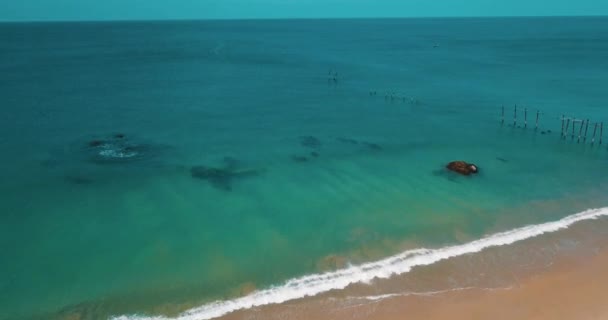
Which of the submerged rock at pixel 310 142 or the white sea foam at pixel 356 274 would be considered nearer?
the white sea foam at pixel 356 274

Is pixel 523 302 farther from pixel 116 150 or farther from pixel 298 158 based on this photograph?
pixel 116 150

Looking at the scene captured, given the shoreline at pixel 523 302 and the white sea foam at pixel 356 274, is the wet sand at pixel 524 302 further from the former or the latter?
the white sea foam at pixel 356 274

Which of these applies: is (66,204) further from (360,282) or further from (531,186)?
(531,186)

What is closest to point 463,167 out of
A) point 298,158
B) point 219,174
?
Answer: point 298,158

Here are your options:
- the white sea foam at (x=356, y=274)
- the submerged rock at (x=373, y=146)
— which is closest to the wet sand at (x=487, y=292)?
the white sea foam at (x=356, y=274)

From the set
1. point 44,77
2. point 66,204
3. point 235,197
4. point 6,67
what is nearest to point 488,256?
point 235,197

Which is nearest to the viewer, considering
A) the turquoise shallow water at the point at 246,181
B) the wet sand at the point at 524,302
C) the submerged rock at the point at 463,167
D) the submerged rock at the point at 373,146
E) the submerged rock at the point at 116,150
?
the wet sand at the point at 524,302

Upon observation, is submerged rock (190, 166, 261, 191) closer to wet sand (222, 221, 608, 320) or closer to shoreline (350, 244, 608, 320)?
wet sand (222, 221, 608, 320)
